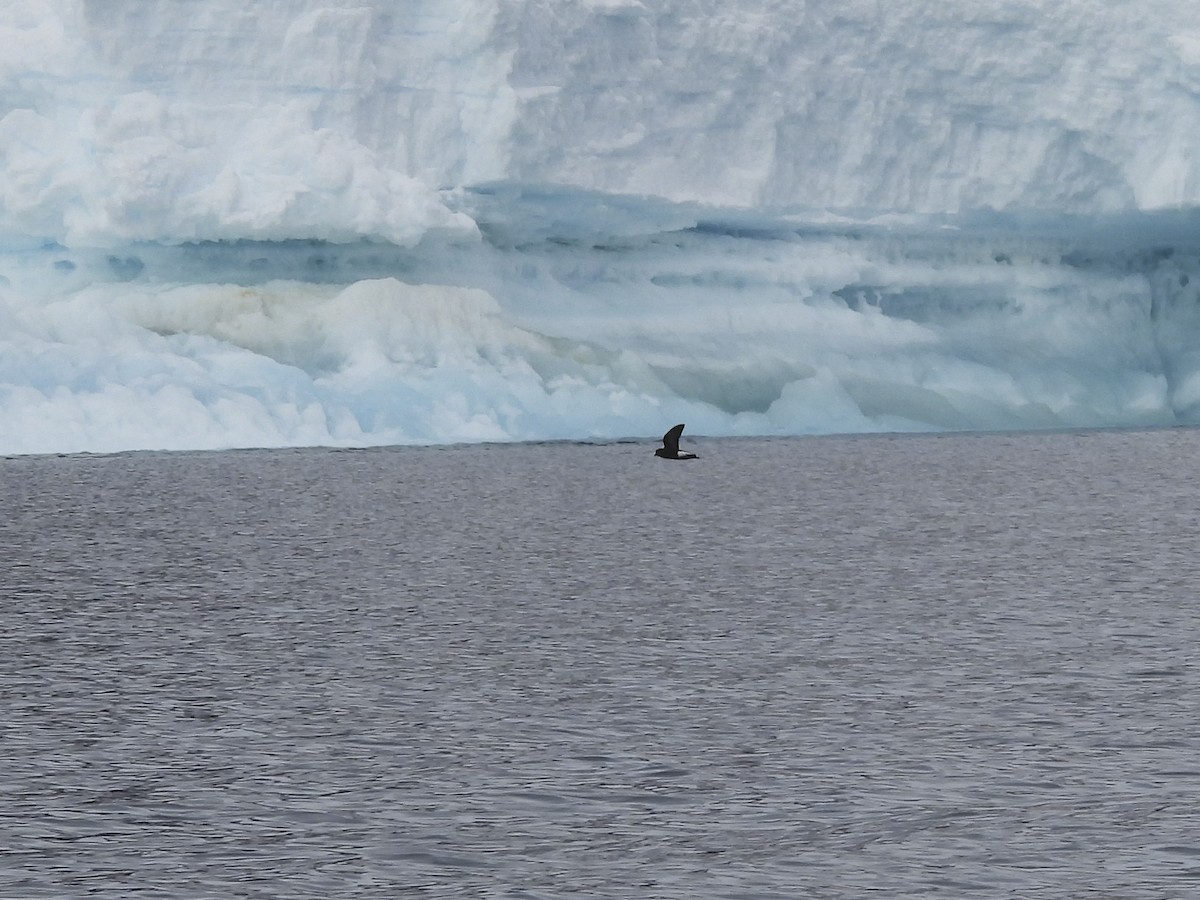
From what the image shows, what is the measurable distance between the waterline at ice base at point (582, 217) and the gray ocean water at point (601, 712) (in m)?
17.0

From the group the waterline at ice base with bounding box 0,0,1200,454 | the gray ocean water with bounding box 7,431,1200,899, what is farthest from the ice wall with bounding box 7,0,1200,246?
the gray ocean water with bounding box 7,431,1200,899

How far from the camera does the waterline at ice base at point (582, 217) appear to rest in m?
48.6

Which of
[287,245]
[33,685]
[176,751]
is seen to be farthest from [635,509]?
[176,751]

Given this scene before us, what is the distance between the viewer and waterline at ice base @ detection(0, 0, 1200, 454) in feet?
160

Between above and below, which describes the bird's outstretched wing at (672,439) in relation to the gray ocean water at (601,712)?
above

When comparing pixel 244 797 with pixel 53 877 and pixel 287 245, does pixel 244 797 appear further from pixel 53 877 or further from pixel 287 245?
pixel 287 245

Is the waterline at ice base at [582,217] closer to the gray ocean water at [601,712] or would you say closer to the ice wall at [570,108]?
the ice wall at [570,108]

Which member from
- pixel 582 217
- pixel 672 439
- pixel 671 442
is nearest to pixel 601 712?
pixel 672 439

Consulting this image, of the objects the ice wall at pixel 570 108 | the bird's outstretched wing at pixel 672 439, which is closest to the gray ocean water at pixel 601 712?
the ice wall at pixel 570 108

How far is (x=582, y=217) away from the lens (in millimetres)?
54219

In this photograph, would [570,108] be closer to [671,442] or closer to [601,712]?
[671,442]

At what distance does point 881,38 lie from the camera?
52625mm

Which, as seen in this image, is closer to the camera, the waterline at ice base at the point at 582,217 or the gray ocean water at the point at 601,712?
the gray ocean water at the point at 601,712

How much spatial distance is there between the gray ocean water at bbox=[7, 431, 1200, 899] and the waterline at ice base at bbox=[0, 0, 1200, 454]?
17.0 metres
